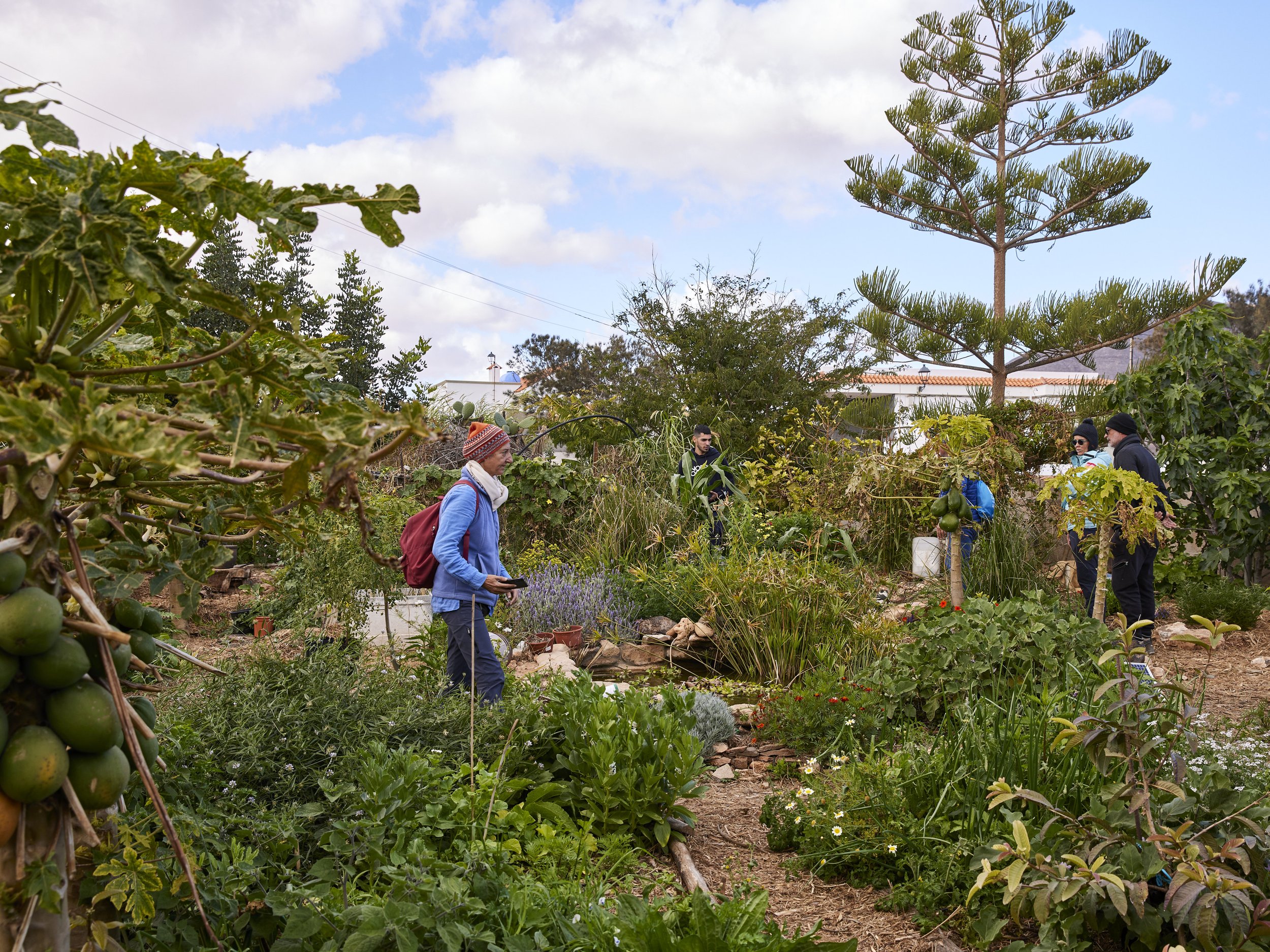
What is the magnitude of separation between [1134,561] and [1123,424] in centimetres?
98

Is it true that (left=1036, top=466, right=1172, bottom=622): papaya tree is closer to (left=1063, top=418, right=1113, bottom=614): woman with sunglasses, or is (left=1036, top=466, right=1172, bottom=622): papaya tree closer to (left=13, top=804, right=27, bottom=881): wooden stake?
(left=1063, top=418, right=1113, bottom=614): woman with sunglasses

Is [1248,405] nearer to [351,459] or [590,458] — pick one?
[590,458]

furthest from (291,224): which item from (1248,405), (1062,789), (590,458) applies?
(590,458)

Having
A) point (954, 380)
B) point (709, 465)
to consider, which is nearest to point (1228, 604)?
point (709, 465)

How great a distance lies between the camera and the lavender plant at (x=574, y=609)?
6.29m

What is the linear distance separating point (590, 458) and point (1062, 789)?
27.3 feet

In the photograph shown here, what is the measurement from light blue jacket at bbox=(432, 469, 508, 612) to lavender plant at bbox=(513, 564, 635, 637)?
83.8 inches

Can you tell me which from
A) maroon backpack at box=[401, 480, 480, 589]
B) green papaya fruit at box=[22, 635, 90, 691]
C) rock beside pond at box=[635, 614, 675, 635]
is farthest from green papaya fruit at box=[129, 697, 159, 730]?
rock beside pond at box=[635, 614, 675, 635]

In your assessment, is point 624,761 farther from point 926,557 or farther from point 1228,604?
point 1228,604

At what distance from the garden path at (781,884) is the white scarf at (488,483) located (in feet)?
5.29

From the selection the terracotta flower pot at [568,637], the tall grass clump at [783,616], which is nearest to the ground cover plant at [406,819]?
the tall grass clump at [783,616]

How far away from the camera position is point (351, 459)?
931 mm

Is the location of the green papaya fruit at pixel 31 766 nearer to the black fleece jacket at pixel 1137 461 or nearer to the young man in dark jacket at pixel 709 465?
the black fleece jacket at pixel 1137 461

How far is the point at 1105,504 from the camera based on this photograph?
14.2 feet
